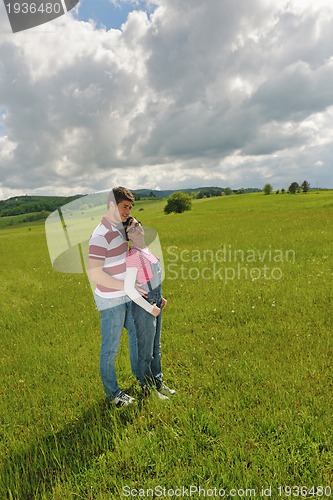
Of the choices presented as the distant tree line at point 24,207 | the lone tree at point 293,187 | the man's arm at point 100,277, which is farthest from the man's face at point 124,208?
the lone tree at point 293,187

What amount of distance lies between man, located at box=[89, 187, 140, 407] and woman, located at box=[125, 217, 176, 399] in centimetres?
13

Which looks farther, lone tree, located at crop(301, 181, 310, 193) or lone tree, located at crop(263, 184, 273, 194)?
lone tree, located at crop(301, 181, 310, 193)

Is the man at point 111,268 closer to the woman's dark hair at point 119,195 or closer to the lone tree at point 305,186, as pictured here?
the woman's dark hair at point 119,195

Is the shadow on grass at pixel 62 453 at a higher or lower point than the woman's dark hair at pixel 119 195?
lower

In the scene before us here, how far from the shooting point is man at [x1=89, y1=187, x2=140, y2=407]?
12.3ft

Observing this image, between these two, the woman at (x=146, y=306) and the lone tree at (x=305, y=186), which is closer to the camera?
the woman at (x=146, y=306)

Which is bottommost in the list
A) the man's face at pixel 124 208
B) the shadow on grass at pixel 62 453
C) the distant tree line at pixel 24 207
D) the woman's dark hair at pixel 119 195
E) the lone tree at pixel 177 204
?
the shadow on grass at pixel 62 453

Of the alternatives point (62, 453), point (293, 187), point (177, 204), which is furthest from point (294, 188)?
point (62, 453)

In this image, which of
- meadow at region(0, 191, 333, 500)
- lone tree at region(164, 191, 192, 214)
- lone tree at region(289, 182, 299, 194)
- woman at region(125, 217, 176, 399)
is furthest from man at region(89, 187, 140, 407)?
lone tree at region(289, 182, 299, 194)

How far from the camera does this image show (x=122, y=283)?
3875mm

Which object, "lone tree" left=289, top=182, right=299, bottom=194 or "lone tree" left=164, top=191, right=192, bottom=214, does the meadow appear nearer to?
"lone tree" left=164, top=191, right=192, bottom=214

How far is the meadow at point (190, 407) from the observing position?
3.19 meters

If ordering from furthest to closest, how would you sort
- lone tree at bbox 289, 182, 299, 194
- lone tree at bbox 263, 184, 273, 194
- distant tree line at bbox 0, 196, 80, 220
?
1. distant tree line at bbox 0, 196, 80, 220
2. lone tree at bbox 289, 182, 299, 194
3. lone tree at bbox 263, 184, 273, 194

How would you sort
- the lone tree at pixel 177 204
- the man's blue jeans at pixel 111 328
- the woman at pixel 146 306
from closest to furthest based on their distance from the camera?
1. the woman at pixel 146 306
2. the man's blue jeans at pixel 111 328
3. the lone tree at pixel 177 204
